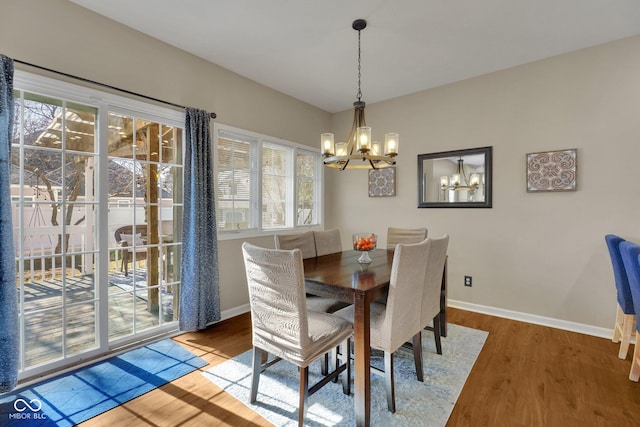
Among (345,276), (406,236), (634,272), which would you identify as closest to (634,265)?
(634,272)

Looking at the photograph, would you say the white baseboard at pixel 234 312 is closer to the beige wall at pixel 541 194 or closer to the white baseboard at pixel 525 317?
the white baseboard at pixel 525 317

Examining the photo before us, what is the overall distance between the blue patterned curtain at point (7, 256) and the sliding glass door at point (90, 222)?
0.18m

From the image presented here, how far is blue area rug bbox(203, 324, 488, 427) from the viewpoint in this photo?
179 centimetres

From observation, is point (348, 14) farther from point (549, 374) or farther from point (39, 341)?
point (39, 341)

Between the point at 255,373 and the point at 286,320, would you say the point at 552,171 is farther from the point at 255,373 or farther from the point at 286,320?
the point at 255,373

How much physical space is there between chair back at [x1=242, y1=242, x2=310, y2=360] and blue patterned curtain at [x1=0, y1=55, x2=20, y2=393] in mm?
1554

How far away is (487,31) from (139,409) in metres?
3.94

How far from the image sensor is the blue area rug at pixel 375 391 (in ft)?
5.88

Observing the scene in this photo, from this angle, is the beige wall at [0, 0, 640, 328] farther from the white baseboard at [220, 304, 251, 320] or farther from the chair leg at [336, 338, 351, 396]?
the chair leg at [336, 338, 351, 396]

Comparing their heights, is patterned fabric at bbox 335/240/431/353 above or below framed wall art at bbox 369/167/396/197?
below

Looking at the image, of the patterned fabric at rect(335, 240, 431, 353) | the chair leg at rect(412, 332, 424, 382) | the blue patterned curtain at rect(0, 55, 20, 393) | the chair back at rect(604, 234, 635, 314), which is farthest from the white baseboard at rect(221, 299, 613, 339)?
the patterned fabric at rect(335, 240, 431, 353)

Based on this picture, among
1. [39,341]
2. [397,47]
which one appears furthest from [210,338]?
[397,47]

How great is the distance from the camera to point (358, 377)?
1674 mm

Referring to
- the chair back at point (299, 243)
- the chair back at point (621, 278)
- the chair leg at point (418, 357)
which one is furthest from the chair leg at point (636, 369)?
the chair back at point (299, 243)
